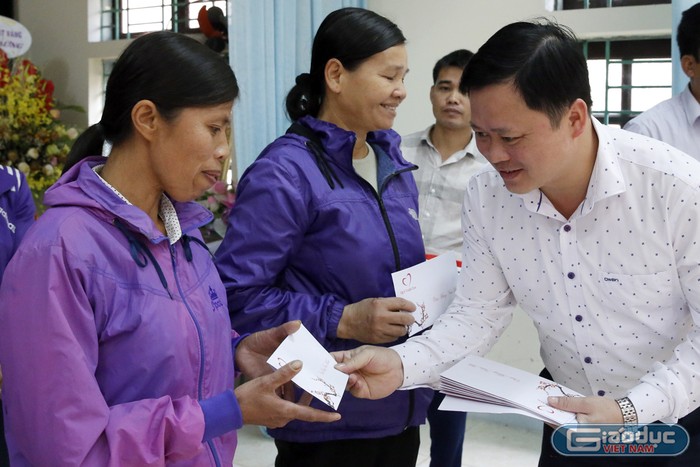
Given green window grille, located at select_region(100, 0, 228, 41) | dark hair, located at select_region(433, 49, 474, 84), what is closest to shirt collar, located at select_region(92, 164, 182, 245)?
dark hair, located at select_region(433, 49, 474, 84)

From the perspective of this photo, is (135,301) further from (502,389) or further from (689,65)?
(689,65)

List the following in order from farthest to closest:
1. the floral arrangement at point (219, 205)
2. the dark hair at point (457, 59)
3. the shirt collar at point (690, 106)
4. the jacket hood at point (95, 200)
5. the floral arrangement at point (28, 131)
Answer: the floral arrangement at point (28, 131) → the floral arrangement at point (219, 205) → the dark hair at point (457, 59) → the shirt collar at point (690, 106) → the jacket hood at point (95, 200)

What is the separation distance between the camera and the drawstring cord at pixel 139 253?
1209 millimetres

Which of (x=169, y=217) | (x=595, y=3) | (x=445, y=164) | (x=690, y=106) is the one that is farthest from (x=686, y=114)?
(x=169, y=217)

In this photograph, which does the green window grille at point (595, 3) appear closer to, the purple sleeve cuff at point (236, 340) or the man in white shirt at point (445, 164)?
the man in white shirt at point (445, 164)

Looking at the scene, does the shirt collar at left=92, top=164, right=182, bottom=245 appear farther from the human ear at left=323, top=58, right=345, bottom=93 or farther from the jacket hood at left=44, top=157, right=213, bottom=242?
the human ear at left=323, top=58, right=345, bottom=93

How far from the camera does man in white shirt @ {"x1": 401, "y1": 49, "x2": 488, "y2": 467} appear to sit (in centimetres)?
296

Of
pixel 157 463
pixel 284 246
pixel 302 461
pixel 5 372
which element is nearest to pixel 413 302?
pixel 284 246

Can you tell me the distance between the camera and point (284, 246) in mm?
1661

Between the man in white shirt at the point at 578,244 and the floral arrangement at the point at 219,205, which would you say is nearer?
the man in white shirt at the point at 578,244

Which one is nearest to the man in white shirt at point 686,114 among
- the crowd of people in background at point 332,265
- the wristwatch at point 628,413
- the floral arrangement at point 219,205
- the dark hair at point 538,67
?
the crowd of people in background at point 332,265

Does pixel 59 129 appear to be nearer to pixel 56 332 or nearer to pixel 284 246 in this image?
pixel 284 246

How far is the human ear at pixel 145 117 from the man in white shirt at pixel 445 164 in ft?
5.87

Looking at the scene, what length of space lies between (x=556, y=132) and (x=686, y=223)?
0.27m
